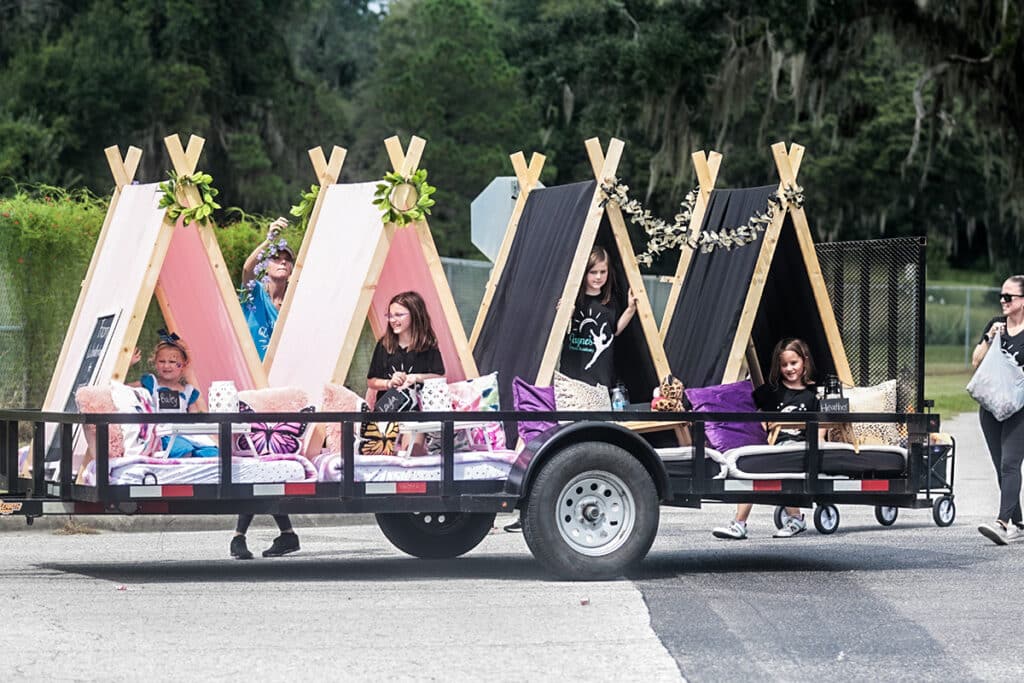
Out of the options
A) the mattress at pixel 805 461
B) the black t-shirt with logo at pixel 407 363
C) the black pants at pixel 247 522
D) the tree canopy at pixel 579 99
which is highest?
the tree canopy at pixel 579 99

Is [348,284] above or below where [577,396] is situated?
above

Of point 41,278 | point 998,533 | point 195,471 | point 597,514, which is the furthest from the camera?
point 41,278

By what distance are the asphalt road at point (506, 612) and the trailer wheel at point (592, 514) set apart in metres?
0.16

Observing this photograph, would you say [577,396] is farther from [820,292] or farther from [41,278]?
[41,278]

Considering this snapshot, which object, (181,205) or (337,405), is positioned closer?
(337,405)

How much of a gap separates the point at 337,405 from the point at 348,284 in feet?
3.31

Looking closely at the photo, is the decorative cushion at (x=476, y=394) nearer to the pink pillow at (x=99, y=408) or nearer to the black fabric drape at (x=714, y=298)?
the black fabric drape at (x=714, y=298)

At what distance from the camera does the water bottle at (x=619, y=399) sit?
37.8 ft

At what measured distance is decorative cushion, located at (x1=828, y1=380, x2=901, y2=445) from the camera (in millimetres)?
11242

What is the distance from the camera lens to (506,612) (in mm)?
9156

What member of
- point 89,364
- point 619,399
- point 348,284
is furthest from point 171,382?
point 619,399

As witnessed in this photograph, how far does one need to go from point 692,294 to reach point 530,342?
5.07ft

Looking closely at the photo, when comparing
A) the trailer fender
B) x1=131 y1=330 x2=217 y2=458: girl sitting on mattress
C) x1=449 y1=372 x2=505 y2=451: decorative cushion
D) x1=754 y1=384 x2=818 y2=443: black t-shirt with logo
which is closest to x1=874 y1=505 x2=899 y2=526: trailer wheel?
x1=754 y1=384 x2=818 y2=443: black t-shirt with logo

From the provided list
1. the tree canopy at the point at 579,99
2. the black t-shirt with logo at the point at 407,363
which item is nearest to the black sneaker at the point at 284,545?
the black t-shirt with logo at the point at 407,363
